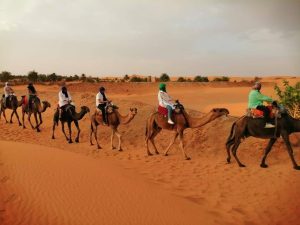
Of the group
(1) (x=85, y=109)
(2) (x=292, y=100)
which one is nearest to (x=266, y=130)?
(2) (x=292, y=100)

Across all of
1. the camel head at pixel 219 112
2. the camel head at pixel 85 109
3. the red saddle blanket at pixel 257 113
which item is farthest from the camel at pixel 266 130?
the camel head at pixel 85 109

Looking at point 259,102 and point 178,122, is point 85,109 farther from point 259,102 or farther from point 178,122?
point 259,102

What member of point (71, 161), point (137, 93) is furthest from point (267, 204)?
point (137, 93)

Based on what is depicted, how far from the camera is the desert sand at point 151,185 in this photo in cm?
727

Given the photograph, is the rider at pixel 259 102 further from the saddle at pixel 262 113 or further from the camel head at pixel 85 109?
the camel head at pixel 85 109

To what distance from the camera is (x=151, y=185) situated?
393 inches

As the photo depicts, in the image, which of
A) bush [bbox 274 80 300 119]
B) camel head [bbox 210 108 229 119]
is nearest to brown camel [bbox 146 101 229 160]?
camel head [bbox 210 108 229 119]

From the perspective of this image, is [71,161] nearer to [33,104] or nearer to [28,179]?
[28,179]

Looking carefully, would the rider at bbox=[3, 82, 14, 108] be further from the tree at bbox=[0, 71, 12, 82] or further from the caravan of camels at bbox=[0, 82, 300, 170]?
the tree at bbox=[0, 71, 12, 82]

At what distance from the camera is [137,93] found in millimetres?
45656

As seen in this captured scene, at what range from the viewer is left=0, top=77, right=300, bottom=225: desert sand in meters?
7.27

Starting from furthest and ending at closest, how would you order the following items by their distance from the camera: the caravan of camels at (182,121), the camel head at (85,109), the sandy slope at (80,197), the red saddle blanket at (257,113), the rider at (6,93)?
the rider at (6,93) → the camel head at (85,109) → the red saddle blanket at (257,113) → the caravan of camels at (182,121) → the sandy slope at (80,197)

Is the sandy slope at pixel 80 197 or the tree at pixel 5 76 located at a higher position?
the tree at pixel 5 76

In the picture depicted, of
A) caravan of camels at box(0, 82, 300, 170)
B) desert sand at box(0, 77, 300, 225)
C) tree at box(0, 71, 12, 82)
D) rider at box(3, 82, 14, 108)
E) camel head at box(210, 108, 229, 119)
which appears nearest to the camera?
desert sand at box(0, 77, 300, 225)
